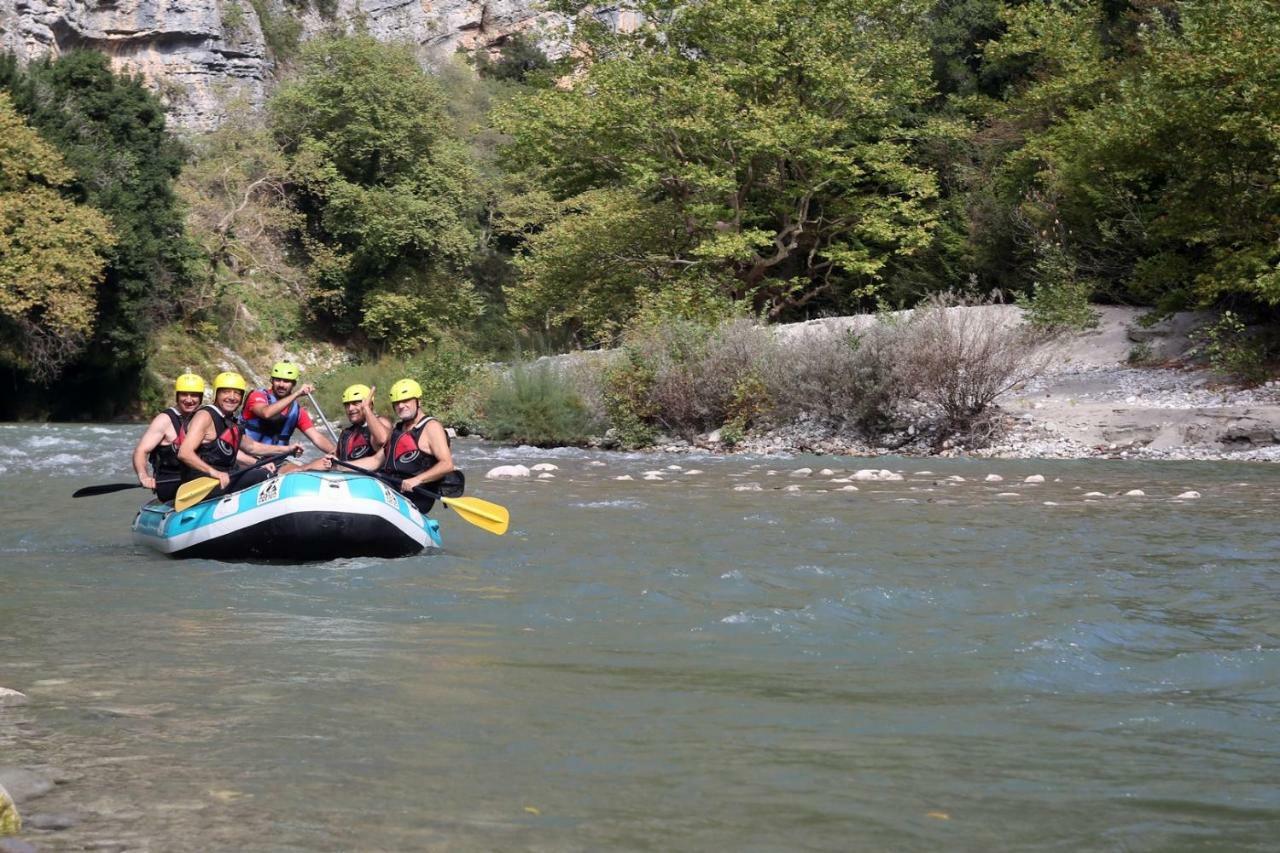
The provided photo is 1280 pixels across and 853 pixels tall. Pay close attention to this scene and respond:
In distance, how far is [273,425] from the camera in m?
10.4

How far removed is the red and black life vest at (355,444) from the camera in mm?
9867

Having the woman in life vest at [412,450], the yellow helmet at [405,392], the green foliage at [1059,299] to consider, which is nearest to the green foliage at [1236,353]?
the green foliage at [1059,299]

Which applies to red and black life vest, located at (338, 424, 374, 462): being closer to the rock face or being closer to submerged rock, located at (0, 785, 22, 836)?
submerged rock, located at (0, 785, 22, 836)

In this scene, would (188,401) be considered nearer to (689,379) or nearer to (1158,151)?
(689,379)

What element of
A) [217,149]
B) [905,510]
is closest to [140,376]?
[217,149]

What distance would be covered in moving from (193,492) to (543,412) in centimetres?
1124

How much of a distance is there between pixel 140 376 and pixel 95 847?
102 feet

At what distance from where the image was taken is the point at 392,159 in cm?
4159

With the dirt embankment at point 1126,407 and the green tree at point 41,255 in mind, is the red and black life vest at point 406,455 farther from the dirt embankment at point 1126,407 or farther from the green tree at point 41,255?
the green tree at point 41,255

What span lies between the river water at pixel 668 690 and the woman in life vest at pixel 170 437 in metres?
0.51

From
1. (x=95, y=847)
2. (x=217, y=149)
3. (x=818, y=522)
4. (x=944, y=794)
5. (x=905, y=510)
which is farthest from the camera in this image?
(x=217, y=149)

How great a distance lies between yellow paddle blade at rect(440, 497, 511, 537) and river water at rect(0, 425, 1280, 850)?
0.20 metres

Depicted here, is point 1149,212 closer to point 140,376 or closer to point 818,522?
point 818,522

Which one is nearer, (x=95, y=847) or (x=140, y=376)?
(x=95, y=847)
